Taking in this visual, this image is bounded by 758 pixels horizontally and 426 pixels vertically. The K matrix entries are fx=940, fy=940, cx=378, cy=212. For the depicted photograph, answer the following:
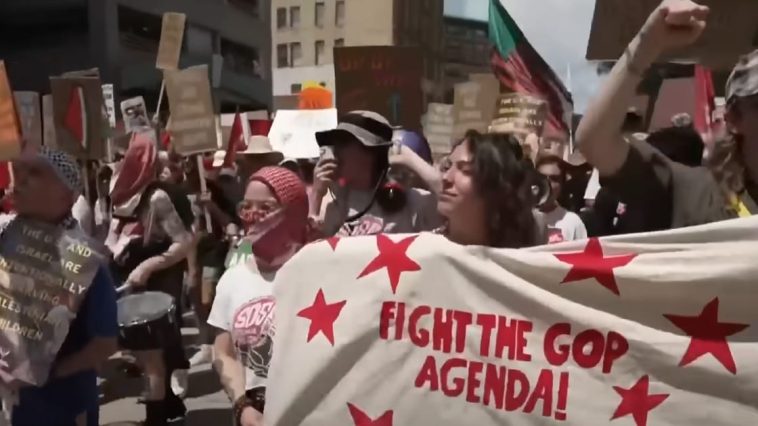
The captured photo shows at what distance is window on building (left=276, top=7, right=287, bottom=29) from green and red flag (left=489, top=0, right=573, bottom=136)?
140 feet

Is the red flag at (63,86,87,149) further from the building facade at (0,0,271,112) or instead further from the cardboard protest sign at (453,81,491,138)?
the building facade at (0,0,271,112)

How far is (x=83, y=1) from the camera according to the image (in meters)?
29.2

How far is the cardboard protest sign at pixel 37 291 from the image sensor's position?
2928mm

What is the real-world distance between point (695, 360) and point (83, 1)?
97.1 ft

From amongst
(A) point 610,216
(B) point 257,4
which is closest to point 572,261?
(A) point 610,216

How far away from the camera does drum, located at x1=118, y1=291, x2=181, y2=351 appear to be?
516cm

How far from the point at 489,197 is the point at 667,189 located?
46cm

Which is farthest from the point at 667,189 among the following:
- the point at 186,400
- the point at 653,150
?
the point at 186,400

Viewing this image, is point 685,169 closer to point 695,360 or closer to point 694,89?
point 695,360

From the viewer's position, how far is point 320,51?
45.8 meters

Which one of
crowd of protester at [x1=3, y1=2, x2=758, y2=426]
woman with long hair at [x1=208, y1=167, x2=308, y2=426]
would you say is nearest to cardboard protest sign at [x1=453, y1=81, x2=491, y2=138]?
crowd of protester at [x1=3, y1=2, x2=758, y2=426]

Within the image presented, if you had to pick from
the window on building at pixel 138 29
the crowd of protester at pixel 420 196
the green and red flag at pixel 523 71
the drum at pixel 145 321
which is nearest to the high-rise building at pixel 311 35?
the window on building at pixel 138 29

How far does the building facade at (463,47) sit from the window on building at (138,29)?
19.6m

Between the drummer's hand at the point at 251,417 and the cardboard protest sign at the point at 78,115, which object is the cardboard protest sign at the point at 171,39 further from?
the drummer's hand at the point at 251,417
